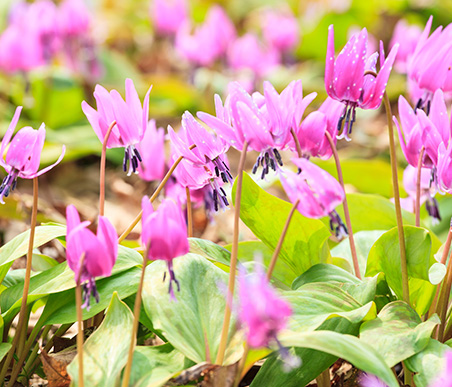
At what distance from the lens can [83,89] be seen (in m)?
5.37

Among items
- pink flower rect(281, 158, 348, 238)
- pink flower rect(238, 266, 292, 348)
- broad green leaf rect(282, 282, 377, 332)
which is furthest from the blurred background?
pink flower rect(238, 266, 292, 348)

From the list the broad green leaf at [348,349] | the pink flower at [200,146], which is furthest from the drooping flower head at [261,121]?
the broad green leaf at [348,349]

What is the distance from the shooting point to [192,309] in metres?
1.50

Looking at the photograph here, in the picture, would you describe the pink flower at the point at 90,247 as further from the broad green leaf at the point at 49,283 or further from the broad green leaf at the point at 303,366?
the broad green leaf at the point at 303,366

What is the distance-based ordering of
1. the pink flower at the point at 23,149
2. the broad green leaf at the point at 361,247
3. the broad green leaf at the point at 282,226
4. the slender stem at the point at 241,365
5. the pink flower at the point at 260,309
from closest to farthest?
the pink flower at the point at 260,309 → the slender stem at the point at 241,365 → the pink flower at the point at 23,149 → the broad green leaf at the point at 282,226 → the broad green leaf at the point at 361,247

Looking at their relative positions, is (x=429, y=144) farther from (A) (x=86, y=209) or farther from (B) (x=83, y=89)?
(B) (x=83, y=89)

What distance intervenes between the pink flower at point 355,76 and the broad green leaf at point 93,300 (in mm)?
719

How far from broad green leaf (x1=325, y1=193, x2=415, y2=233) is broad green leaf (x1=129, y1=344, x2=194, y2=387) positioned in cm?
118

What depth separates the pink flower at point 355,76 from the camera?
1.54 meters

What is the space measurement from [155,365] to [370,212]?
131 centimetres

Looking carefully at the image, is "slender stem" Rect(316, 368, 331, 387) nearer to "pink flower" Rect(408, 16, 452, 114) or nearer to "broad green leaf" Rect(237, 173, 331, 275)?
"broad green leaf" Rect(237, 173, 331, 275)

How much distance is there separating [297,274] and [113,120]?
0.76 metres

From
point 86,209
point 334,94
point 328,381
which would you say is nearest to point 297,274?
point 328,381

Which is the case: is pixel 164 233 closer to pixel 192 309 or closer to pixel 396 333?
pixel 192 309
